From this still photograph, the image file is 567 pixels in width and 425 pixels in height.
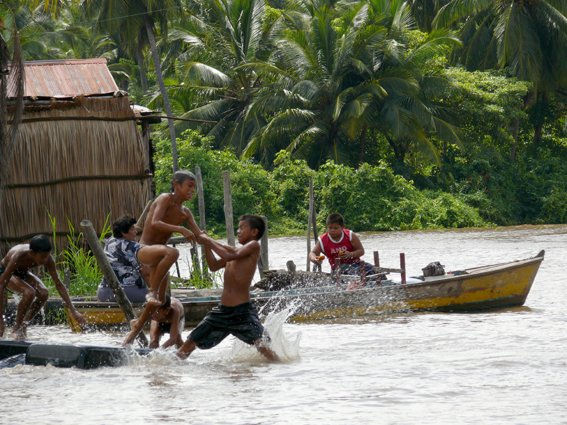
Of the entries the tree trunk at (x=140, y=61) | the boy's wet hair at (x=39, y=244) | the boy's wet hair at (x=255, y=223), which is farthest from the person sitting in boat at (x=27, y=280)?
the tree trunk at (x=140, y=61)

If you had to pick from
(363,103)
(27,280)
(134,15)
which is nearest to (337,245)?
(27,280)

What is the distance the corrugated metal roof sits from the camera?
14.7 meters

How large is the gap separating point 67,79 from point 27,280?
202 inches

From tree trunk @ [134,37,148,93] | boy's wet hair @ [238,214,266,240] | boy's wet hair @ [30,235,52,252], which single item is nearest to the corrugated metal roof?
boy's wet hair @ [30,235,52,252]

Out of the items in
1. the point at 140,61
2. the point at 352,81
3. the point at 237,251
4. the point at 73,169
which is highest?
the point at 140,61

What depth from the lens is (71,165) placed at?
14.3 m

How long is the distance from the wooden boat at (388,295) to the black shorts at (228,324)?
9.73 ft

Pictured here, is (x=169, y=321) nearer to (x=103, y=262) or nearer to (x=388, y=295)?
(x=103, y=262)

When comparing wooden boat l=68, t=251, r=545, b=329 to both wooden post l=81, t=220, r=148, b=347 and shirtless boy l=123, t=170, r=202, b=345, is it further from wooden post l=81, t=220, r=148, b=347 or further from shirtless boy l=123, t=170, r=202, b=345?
shirtless boy l=123, t=170, r=202, b=345

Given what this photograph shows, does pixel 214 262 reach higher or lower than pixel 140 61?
lower

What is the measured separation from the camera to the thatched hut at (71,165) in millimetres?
14008

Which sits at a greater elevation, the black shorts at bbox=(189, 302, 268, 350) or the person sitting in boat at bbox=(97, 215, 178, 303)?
the person sitting in boat at bbox=(97, 215, 178, 303)

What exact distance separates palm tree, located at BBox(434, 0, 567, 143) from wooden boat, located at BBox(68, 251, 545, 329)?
1983cm

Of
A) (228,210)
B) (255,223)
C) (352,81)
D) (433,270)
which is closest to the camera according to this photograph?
(255,223)
